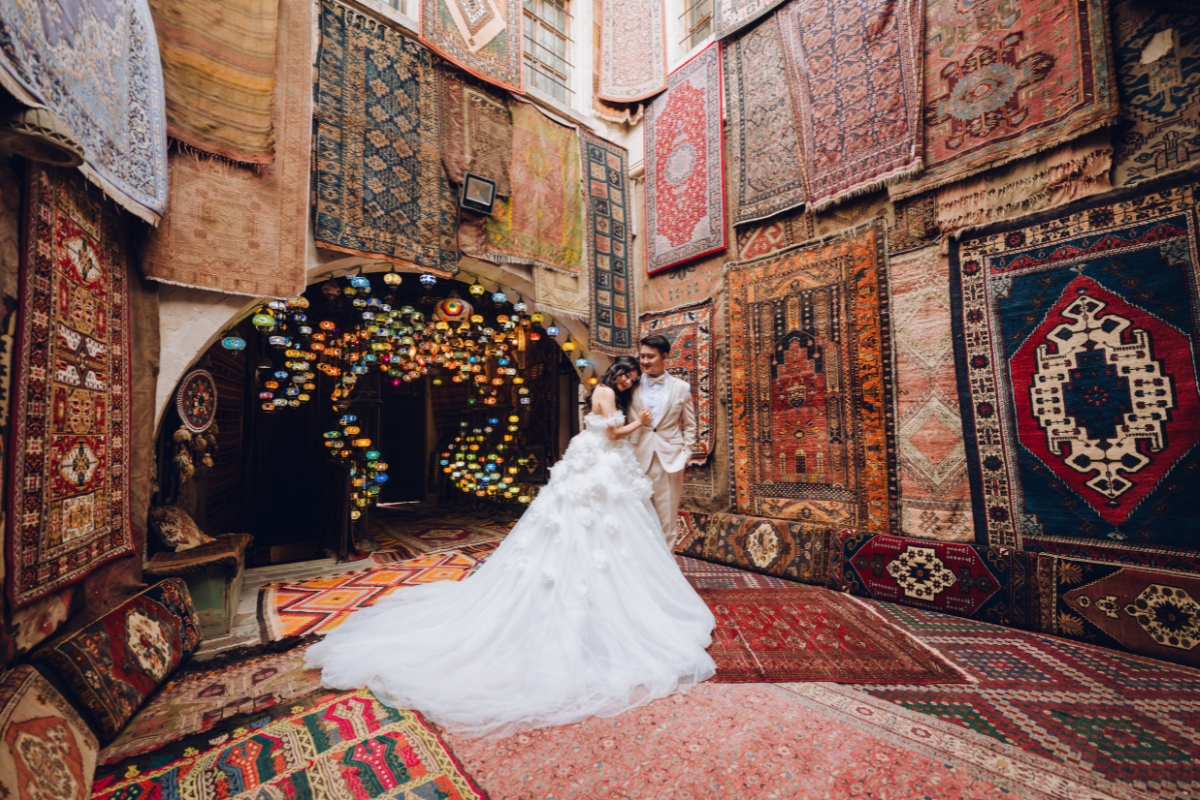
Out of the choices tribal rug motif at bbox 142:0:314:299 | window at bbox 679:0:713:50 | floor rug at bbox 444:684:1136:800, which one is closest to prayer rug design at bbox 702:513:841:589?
floor rug at bbox 444:684:1136:800

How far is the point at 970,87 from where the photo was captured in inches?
114

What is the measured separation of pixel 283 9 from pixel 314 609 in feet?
13.8

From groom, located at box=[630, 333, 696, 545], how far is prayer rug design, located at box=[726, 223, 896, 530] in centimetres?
121

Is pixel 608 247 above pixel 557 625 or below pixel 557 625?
above

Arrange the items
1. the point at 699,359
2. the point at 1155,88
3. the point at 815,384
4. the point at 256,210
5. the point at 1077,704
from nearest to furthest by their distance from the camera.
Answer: the point at 1077,704
the point at 1155,88
the point at 256,210
the point at 815,384
the point at 699,359

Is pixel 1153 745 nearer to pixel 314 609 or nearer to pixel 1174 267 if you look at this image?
pixel 1174 267

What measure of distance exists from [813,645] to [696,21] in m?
6.27

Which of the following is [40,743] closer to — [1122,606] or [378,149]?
[378,149]

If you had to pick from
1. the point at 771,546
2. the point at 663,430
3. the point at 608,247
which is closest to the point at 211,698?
the point at 663,430

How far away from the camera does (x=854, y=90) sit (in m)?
3.40

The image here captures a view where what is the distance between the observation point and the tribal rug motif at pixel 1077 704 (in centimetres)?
140

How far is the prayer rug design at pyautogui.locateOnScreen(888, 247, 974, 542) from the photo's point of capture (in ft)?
9.45

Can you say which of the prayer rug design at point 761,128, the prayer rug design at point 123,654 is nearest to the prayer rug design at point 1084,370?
the prayer rug design at point 761,128

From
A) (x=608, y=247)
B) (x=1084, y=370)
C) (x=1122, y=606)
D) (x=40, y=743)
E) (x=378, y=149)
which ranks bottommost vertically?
(x=1122, y=606)
